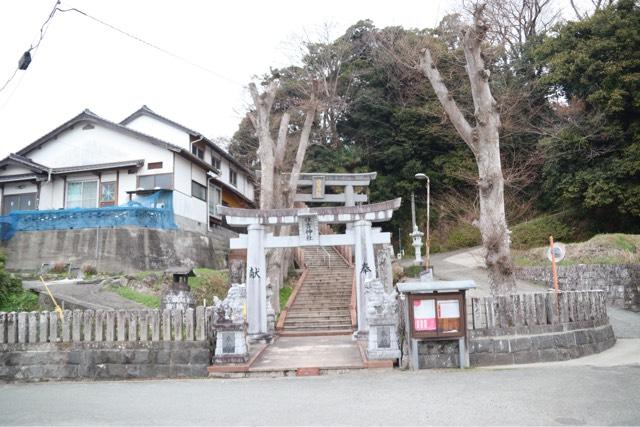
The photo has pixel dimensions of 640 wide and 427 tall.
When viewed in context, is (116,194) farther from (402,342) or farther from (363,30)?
(363,30)

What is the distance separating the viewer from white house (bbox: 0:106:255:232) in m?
26.0

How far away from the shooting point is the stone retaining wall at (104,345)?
33.0 ft

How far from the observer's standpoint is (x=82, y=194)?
2680 centimetres

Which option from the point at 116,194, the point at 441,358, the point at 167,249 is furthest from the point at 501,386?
the point at 116,194

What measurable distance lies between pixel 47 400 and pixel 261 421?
13.8 feet

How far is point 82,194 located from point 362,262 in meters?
19.3

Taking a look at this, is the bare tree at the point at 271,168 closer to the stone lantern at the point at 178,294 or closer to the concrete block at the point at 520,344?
the stone lantern at the point at 178,294

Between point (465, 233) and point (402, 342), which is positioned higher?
point (465, 233)

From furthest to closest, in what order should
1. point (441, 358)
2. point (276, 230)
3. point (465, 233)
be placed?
point (465, 233) → point (276, 230) → point (441, 358)

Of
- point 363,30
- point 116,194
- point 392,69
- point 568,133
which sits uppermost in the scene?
point 363,30

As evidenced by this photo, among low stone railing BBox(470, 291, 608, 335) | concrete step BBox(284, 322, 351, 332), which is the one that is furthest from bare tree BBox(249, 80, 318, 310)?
low stone railing BBox(470, 291, 608, 335)

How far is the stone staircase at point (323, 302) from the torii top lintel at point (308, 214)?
164 inches

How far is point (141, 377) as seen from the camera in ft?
32.7

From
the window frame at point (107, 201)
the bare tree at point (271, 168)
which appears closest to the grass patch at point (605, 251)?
the bare tree at point (271, 168)
